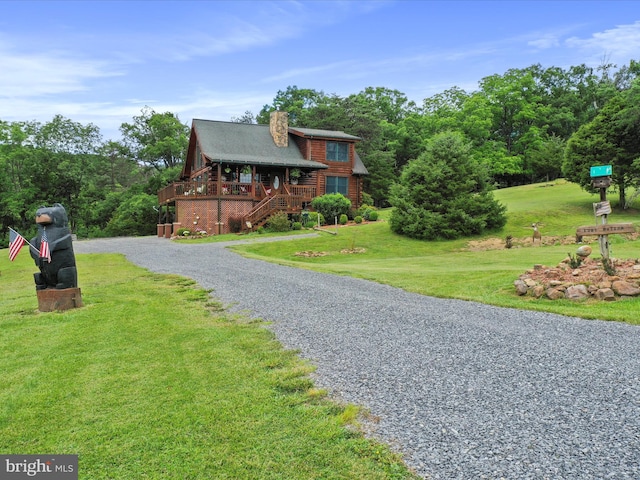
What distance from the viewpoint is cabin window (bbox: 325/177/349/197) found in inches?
1273

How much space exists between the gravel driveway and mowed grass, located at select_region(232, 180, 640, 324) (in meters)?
1.06

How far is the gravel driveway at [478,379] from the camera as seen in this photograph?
3176 millimetres

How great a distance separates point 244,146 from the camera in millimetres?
30359

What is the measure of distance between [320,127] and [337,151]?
10.3m

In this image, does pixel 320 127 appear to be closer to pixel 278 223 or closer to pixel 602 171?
pixel 278 223

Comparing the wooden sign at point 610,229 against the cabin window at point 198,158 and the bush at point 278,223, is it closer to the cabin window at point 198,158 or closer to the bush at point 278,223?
the bush at point 278,223

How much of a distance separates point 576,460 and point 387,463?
4.39ft

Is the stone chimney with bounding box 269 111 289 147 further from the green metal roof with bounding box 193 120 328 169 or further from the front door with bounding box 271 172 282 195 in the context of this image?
the front door with bounding box 271 172 282 195

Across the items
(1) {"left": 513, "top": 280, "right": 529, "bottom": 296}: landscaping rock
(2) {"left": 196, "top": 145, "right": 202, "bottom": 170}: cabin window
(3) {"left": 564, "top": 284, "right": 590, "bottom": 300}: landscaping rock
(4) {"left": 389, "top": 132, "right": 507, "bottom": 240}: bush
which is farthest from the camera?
(2) {"left": 196, "top": 145, "right": 202, "bottom": 170}: cabin window

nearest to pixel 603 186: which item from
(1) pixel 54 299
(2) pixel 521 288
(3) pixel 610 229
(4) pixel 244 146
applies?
(3) pixel 610 229

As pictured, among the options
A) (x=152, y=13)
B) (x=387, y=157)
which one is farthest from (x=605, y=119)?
(x=152, y=13)

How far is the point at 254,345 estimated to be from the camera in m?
5.91

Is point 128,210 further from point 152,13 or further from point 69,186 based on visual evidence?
point 152,13

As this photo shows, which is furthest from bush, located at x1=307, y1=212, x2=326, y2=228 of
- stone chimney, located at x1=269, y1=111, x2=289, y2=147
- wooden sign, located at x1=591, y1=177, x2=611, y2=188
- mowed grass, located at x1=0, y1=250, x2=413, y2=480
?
mowed grass, located at x1=0, y1=250, x2=413, y2=480
